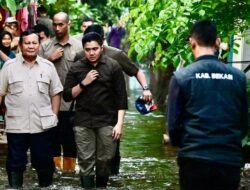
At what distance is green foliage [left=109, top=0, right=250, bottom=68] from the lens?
27.7ft

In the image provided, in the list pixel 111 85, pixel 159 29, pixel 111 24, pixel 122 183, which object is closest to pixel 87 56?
pixel 111 85

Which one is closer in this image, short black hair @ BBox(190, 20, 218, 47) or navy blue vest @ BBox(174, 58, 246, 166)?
navy blue vest @ BBox(174, 58, 246, 166)

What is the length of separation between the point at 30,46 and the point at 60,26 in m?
1.51

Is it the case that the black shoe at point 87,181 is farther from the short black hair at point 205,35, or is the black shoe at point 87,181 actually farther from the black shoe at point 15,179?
the short black hair at point 205,35

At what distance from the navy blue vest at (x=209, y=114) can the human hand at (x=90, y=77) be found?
120 inches

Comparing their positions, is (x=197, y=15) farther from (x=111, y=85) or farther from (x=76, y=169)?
(x=76, y=169)

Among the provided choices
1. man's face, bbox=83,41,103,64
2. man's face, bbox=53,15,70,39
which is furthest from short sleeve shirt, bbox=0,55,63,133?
man's face, bbox=53,15,70,39

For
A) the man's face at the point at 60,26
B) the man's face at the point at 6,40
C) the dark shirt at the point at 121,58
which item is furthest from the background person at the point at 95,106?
the man's face at the point at 6,40

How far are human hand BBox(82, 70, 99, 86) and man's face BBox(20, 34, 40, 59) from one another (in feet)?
2.12

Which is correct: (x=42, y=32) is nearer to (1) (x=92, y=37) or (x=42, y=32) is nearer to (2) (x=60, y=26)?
(2) (x=60, y=26)

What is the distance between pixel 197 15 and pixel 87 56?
136cm

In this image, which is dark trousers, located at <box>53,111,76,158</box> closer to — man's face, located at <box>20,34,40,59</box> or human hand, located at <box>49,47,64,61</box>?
human hand, located at <box>49,47,64,61</box>

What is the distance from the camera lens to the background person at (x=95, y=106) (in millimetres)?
8375

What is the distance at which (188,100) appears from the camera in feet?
17.6
